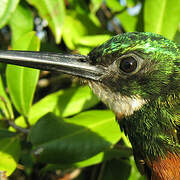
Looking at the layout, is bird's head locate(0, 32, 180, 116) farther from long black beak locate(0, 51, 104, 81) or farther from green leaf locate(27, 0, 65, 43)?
green leaf locate(27, 0, 65, 43)

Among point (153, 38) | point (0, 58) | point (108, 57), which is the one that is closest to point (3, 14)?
point (0, 58)

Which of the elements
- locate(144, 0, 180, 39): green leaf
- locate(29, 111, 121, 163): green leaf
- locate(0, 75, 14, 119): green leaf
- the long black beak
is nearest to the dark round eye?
the long black beak

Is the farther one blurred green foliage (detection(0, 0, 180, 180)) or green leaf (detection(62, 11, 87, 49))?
green leaf (detection(62, 11, 87, 49))

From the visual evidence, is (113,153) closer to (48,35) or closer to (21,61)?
(21,61)

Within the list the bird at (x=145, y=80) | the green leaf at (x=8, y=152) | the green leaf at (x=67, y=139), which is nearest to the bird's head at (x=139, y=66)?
the bird at (x=145, y=80)

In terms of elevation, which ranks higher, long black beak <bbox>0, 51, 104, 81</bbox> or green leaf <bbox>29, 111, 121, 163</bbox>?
long black beak <bbox>0, 51, 104, 81</bbox>

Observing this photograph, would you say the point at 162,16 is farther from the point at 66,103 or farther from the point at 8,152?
the point at 8,152
